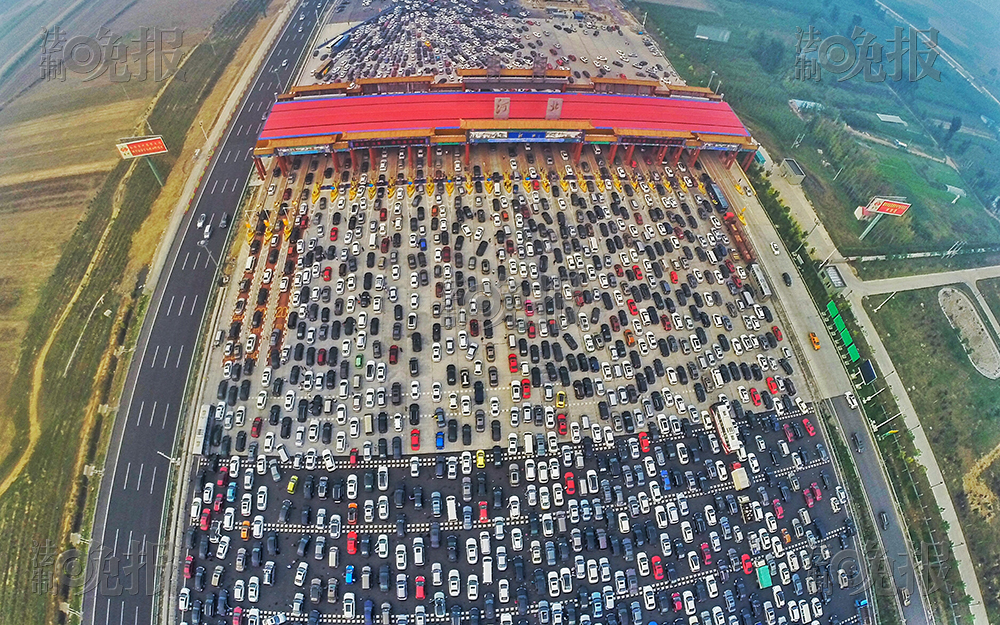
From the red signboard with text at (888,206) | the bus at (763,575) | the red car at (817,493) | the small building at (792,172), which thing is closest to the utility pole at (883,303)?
the red signboard with text at (888,206)

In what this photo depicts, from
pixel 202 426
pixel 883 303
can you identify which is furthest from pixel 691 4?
pixel 202 426

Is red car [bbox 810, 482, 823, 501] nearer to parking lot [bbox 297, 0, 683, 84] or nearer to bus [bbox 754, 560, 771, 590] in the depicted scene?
bus [bbox 754, 560, 771, 590]

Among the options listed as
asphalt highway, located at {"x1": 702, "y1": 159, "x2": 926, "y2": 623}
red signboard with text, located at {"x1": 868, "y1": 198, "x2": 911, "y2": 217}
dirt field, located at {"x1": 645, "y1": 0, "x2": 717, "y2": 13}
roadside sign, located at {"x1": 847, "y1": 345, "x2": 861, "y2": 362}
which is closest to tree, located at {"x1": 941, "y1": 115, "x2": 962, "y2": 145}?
dirt field, located at {"x1": 645, "y1": 0, "x2": 717, "y2": 13}

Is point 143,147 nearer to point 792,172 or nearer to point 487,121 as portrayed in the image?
point 487,121

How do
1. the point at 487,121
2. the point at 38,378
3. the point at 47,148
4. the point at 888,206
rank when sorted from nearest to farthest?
the point at 38,378 < the point at 888,206 < the point at 487,121 < the point at 47,148

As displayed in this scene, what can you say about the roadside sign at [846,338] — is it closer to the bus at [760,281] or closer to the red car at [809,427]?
the bus at [760,281]

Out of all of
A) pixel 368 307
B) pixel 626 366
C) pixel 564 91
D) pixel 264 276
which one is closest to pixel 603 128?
pixel 564 91
